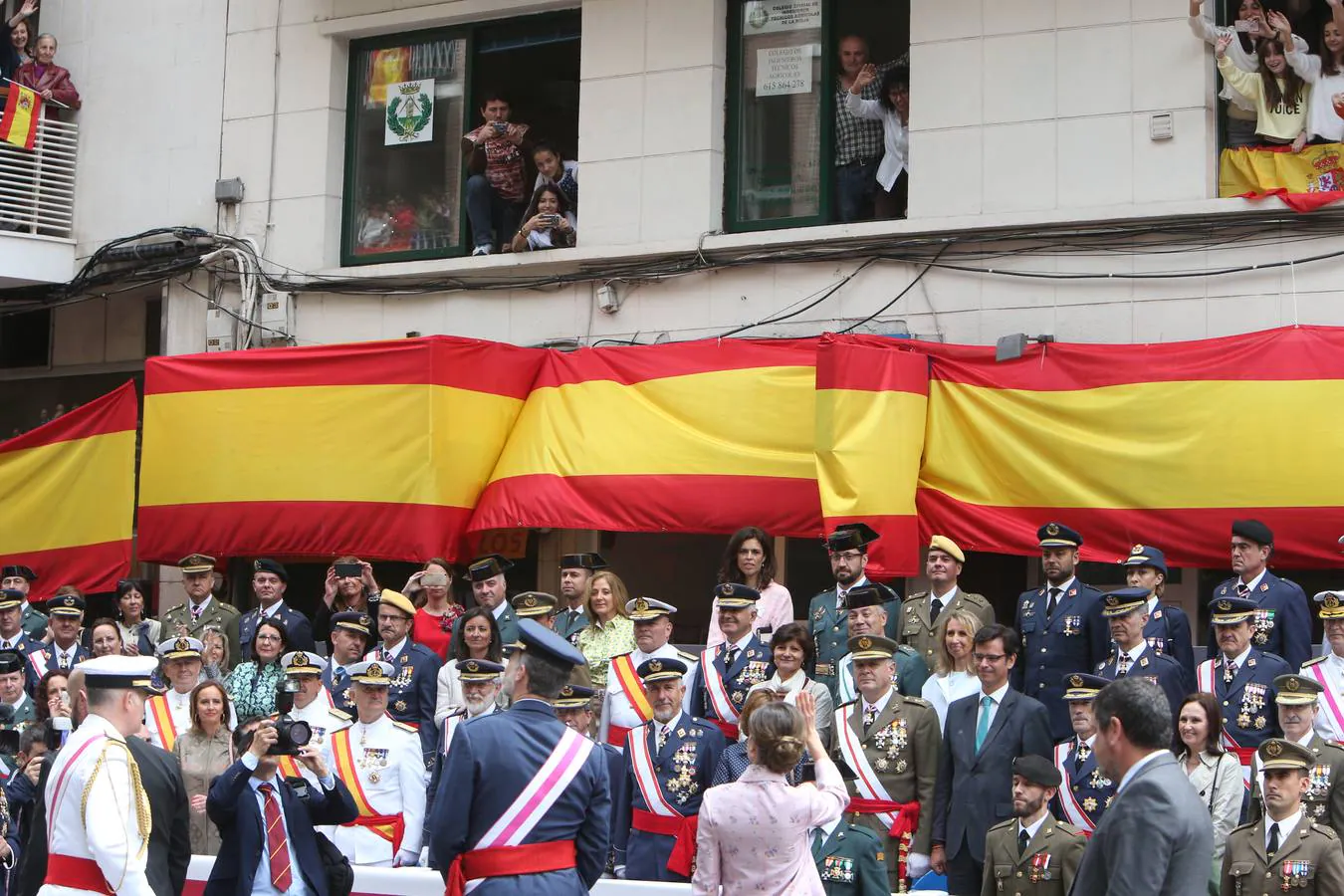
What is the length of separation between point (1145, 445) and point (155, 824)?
680 centimetres

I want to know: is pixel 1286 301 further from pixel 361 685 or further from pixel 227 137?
pixel 227 137

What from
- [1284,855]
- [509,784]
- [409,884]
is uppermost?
[509,784]

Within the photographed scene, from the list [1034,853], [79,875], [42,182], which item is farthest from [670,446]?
[42,182]

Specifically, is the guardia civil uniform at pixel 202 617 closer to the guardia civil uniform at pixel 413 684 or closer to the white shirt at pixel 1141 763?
the guardia civil uniform at pixel 413 684

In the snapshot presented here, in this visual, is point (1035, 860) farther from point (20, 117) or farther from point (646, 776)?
point (20, 117)

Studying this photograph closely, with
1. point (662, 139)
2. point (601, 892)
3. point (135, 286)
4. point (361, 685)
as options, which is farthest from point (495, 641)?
point (135, 286)

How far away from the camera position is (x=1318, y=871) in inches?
367

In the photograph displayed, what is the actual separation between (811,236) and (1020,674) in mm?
4076

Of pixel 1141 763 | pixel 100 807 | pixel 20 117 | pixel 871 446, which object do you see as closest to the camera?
pixel 1141 763

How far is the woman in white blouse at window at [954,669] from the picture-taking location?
11.3m

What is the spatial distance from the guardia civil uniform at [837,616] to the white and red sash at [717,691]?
25.5 inches

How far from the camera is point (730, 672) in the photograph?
11.6 metres

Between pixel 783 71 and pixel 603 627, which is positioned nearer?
pixel 603 627

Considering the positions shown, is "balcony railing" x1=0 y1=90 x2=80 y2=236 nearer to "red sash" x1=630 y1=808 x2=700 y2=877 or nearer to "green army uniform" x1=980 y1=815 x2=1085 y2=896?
"red sash" x1=630 y1=808 x2=700 y2=877
